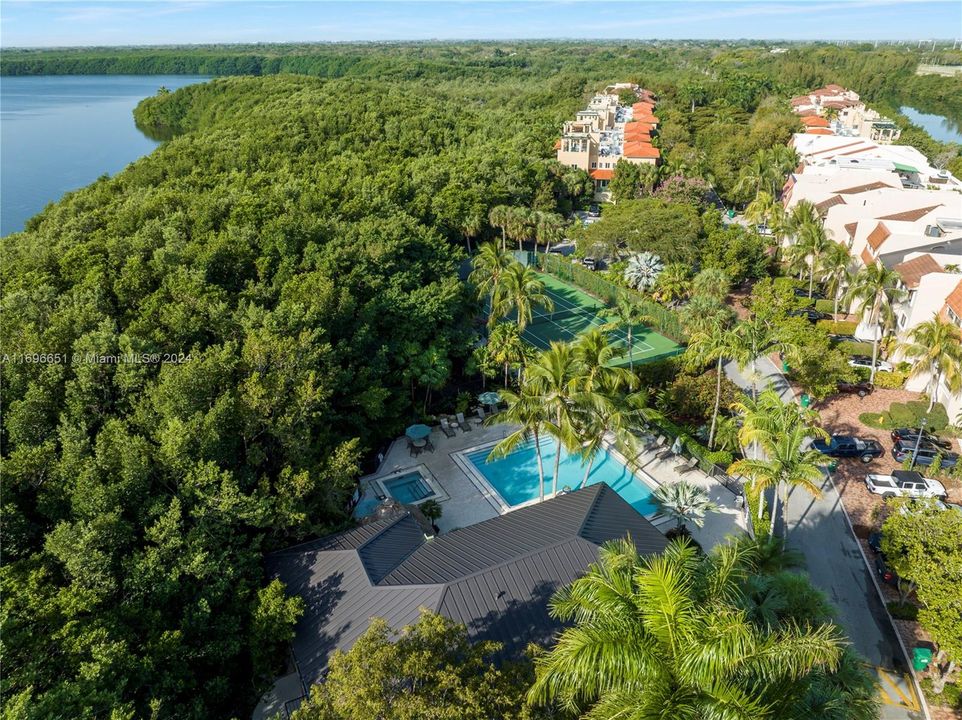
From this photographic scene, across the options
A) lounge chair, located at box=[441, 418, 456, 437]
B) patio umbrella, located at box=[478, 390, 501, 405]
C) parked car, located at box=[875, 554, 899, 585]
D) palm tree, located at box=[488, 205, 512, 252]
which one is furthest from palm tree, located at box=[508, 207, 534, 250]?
parked car, located at box=[875, 554, 899, 585]

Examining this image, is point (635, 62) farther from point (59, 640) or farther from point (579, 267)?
point (59, 640)

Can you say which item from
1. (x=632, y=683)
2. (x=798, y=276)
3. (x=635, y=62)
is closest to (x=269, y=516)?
(x=632, y=683)

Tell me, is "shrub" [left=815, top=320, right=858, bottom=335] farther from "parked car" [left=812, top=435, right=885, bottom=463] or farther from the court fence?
"parked car" [left=812, top=435, right=885, bottom=463]

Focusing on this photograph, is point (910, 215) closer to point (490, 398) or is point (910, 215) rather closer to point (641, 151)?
point (641, 151)

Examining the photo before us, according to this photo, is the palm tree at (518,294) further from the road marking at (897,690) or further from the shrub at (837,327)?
the road marking at (897,690)

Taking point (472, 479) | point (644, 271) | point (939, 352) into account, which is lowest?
point (472, 479)

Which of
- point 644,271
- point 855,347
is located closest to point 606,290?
point 644,271
